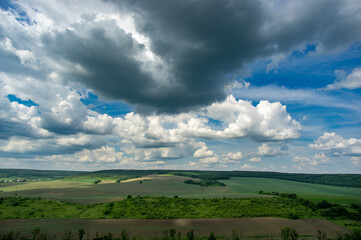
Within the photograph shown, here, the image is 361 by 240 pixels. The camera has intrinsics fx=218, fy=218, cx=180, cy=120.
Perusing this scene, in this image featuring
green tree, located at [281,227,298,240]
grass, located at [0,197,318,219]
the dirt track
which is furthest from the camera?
grass, located at [0,197,318,219]

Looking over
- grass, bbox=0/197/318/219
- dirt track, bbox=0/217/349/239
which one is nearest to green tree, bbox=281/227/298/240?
dirt track, bbox=0/217/349/239

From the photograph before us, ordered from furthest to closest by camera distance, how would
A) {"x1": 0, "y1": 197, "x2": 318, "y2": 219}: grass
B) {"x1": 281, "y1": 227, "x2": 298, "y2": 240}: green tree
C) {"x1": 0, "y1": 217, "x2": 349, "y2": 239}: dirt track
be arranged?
{"x1": 0, "y1": 197, "x2": 318, "y2": 219}: grass, {"x1": 0, "y1": 217, "x2": 349, "y2": 239}: dirt track, {"x1": 281, "y1": 227, "x2": 298, "y2": 240}: green tree

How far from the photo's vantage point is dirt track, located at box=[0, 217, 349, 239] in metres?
71.1

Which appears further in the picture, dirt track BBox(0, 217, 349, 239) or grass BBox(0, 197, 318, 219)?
grass BBox(0, 197, 318, 219)

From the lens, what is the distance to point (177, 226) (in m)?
78.0

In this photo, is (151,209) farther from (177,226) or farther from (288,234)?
(288,234)

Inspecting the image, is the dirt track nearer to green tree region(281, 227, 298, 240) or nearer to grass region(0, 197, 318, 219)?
grass region(0, 197, 318, 219)

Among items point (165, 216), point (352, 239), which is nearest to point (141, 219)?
point (165, 216)

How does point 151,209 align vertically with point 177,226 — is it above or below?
above

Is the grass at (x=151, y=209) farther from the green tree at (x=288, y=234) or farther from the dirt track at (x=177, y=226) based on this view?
the green tree at (x=288, y=234)

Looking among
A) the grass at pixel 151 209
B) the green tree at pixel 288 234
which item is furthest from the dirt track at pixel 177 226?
the green tree at pixel 288 234

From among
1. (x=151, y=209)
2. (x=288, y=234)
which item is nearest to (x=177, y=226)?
(x=151, y=209)

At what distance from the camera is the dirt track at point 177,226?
71.1m

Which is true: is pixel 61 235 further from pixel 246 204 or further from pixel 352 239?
pixel 352 239
